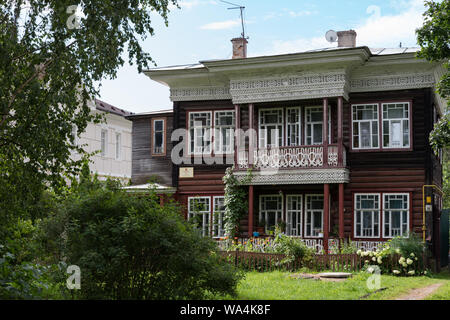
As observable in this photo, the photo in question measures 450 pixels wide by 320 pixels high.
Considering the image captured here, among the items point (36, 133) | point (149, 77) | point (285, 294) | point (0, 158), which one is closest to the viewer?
point (36, 133)

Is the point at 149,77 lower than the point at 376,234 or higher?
higher

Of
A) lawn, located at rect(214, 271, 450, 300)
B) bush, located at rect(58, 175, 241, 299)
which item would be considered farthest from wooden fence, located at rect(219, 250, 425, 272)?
bush, located at rect(58, 175, 241, 299)

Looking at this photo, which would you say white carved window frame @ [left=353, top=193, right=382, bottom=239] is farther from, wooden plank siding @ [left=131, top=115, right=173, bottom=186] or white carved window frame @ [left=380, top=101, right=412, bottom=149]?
wooden plank siding @ [left=131, top=115, right=173, bottom=186]

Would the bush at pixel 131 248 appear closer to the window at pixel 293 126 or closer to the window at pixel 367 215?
the window at pixel 367 215

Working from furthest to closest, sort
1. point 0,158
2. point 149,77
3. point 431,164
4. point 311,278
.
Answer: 1. point 149,77
2. point 431,164
3. point 311,278
4. point 0,158

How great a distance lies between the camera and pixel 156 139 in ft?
88.1

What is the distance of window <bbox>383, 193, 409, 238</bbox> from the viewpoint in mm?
22173

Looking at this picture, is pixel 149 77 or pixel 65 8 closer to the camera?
pixel 65 8

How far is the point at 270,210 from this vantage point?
24406 millimetres

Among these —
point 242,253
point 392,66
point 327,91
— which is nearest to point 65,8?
point 242,253

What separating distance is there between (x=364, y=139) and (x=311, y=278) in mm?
8149

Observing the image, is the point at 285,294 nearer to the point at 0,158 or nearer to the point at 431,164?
the point at 0,158

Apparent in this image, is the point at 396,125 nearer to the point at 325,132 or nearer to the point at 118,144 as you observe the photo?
the point at 325,132

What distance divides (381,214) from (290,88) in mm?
5937
